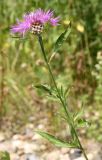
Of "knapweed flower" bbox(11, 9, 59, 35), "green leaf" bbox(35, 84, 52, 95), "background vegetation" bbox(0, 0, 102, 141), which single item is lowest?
"green leaf" bbox(35, 84, 52, 95)

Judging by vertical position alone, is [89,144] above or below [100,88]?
below

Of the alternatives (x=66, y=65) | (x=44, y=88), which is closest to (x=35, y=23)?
(x=44, y=88)

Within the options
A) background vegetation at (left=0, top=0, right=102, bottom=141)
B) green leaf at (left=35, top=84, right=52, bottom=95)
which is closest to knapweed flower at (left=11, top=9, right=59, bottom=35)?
green leaf at (left=35, top=84, right=52, bottom=95)

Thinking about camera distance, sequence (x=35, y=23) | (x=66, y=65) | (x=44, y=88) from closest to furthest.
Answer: (x=35, y=23) → (x=44, y=88) → (x=66, y=65)

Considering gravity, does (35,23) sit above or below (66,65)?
below

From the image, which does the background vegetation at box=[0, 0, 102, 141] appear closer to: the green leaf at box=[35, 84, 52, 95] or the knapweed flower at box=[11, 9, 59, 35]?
the green leaf at box=[35, 84, 52, 95]

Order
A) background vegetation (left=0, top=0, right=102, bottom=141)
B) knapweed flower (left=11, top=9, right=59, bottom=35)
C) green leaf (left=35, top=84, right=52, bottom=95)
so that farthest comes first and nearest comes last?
1. background vegetation (left=0, top=0, right=102, bottom=141)
2. green leaf (left=35, top=84, right=52, bottom=95)
3. knapweed flower (left=11, top=9, right=59, bottom=35)

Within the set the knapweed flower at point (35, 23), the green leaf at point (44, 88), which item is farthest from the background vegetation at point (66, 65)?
the knapweed flower at point (35, 23)

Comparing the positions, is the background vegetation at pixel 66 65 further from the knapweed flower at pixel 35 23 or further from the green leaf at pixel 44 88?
the knapweed flower at pixel 35 23

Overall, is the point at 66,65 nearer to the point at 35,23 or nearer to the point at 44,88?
the point at 44,88

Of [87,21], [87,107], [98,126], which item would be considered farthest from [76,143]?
[87,21]

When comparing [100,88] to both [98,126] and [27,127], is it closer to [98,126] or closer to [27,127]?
[98,126]
